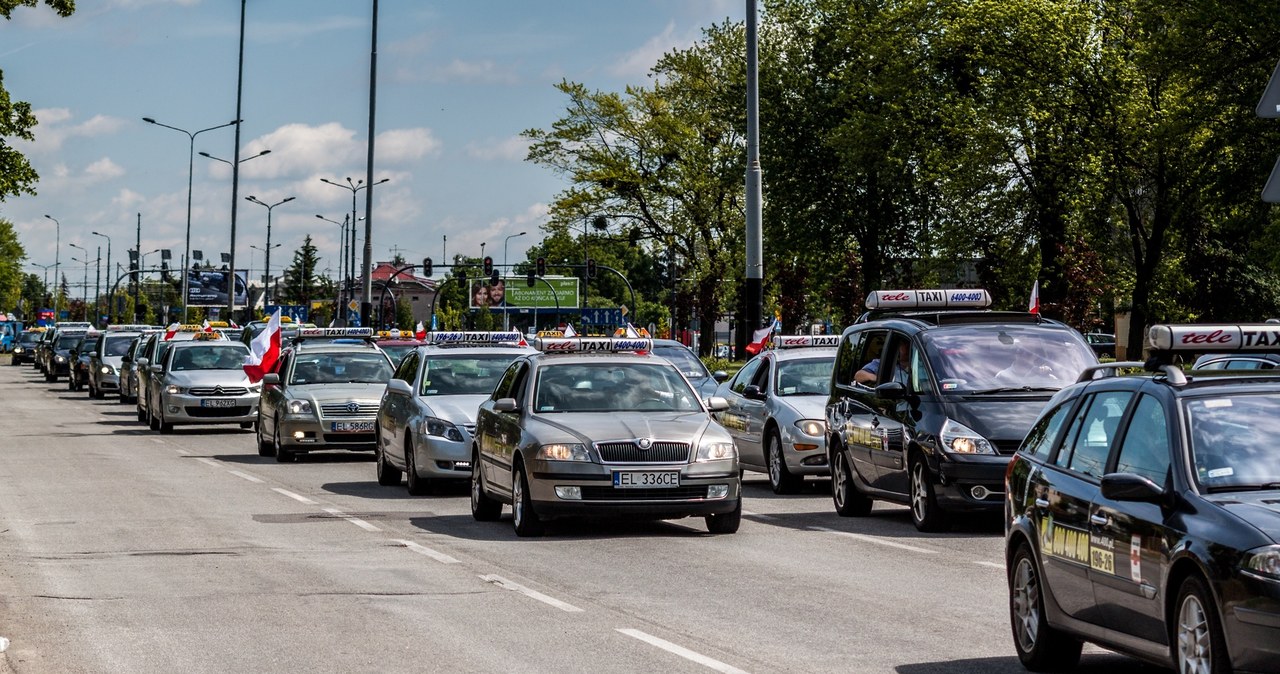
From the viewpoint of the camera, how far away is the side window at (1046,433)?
28.2 feet

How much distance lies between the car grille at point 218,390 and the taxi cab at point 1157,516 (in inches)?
1044

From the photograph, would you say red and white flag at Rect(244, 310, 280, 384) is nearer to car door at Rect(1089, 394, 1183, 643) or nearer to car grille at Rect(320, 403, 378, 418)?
car grille at Rect(320, 403, 378, 418)

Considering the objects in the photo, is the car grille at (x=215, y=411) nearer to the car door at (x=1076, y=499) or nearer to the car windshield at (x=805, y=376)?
the car windshield at (x=805, y=376)

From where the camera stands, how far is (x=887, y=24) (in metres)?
54.7

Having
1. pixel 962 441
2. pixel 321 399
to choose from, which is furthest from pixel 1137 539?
pixel 321 399

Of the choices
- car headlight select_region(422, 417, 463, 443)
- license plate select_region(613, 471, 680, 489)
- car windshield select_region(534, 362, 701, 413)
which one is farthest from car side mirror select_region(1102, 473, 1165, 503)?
car headlight select_region(422, 417, 463, 443)

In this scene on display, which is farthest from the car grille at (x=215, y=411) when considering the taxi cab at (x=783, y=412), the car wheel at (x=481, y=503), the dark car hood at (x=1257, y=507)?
the dark car hood at (x=1257, y=507)

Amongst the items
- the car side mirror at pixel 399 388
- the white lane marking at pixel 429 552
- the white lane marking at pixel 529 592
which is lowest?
the white lane marking at pixel 429 552

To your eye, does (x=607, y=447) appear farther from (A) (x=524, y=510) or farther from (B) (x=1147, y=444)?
(B) (x=1147, y=444)

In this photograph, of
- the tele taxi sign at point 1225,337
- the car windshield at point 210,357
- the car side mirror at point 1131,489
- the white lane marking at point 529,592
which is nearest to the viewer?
the car side mirror at point 1131,489

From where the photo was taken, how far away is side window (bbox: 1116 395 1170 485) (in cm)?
741

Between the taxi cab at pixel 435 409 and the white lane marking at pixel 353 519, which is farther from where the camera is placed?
the taxi cab at pixel 435 409

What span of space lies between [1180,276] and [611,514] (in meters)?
44.6

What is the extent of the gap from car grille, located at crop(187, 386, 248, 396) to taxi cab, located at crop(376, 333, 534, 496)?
1172 centimetres
